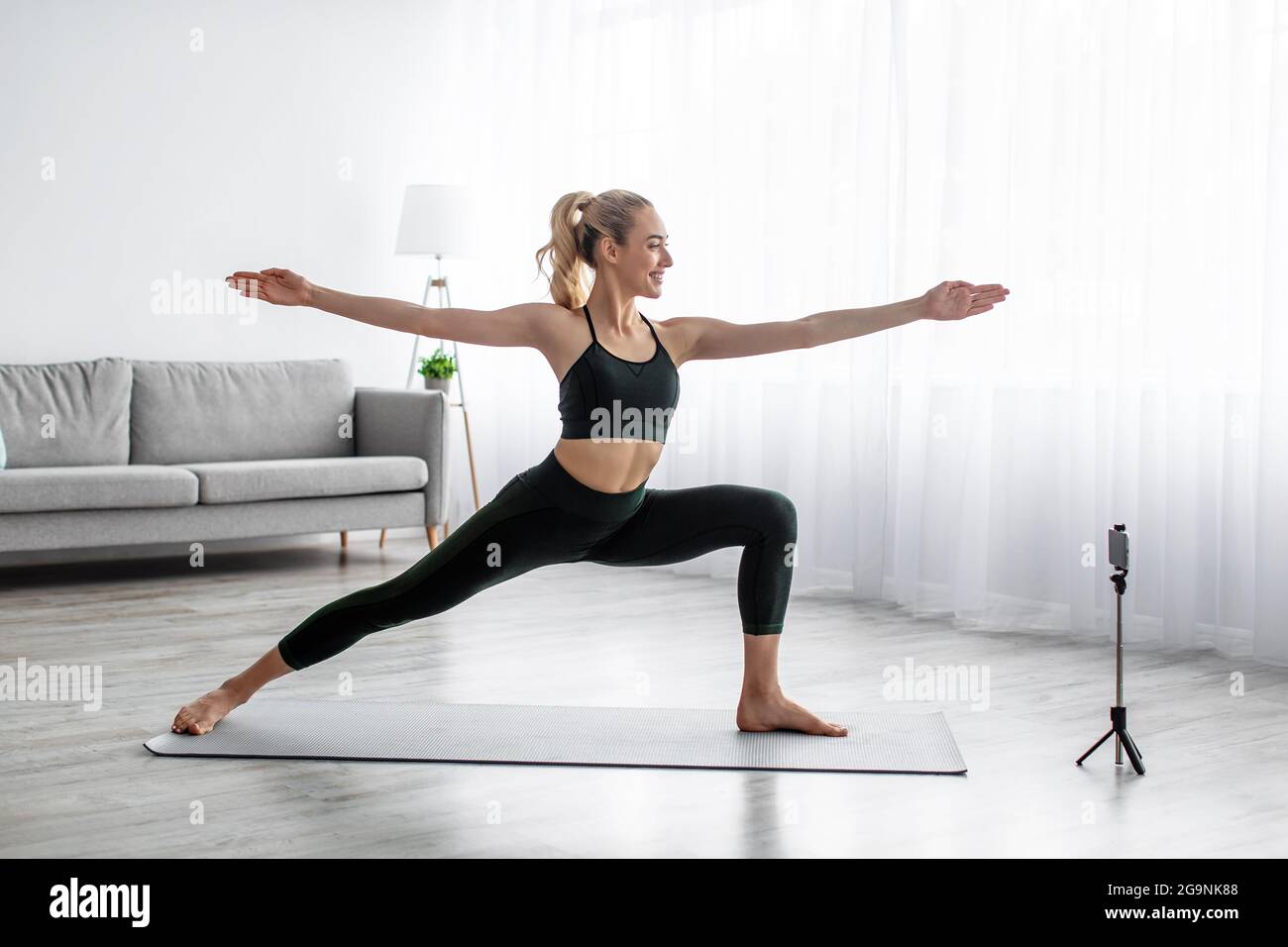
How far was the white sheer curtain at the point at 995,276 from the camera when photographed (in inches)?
148

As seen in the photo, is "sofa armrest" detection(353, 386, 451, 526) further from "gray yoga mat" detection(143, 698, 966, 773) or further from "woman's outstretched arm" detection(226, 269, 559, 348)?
"woman's outstretched arm" detection(226, 269, 559, 348)

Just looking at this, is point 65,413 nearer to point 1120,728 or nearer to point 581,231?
point 581,231

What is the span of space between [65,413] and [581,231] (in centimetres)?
330

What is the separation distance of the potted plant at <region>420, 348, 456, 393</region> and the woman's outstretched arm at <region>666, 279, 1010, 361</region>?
10.9ft

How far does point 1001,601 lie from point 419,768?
229cm

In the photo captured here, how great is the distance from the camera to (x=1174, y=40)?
3.80 meters

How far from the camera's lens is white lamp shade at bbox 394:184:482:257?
5992 millimetres

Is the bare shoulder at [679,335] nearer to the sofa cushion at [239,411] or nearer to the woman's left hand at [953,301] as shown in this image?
the woman's left hand at [953,301]

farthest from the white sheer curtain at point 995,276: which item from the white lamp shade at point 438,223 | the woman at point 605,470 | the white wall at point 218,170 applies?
the woman at point 605,470

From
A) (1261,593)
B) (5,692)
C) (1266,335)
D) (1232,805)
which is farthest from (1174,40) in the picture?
(5,692)

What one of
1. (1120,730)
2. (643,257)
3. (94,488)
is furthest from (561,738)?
(94,488)

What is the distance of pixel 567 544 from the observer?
2711 millimetres
